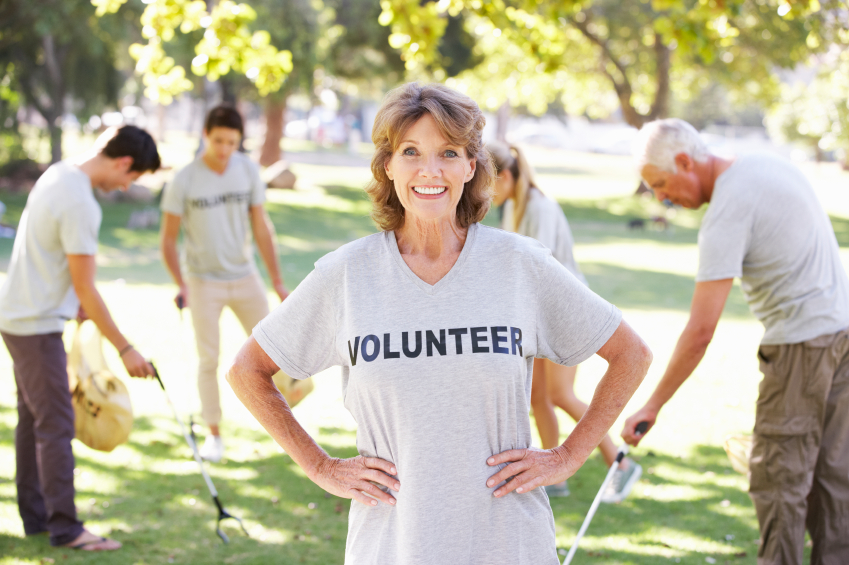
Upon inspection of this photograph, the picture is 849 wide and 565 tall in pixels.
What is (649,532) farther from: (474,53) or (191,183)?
(474,53)

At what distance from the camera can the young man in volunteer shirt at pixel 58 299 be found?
4.36m

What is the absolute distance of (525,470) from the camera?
2.28m

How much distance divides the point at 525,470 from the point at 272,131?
29.5 metres

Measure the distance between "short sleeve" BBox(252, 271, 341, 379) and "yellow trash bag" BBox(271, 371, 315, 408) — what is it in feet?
9.11

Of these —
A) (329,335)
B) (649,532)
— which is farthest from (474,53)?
(329,335)

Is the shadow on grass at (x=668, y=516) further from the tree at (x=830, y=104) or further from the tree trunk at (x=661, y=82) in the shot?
the tree at (x=830, y=104)

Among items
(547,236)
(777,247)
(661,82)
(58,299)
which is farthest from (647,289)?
(661,82)

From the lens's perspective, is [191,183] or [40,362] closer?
[40,362]

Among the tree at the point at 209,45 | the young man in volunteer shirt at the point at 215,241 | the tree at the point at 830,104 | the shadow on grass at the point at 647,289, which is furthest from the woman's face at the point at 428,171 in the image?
the tree at the point at 830,104

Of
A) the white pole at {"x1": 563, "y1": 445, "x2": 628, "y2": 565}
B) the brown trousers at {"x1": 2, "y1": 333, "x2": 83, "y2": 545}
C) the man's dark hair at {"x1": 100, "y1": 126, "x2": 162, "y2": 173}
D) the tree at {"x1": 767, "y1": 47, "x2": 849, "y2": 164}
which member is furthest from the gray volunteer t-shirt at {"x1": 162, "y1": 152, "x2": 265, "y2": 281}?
the tree at {"x1": 767, "y1": 47, "x2": 849, "y2": 164}

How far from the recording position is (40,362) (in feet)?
14.7

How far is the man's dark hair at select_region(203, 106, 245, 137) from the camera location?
5.85 meters

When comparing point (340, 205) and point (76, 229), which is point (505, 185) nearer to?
point (76, 229)

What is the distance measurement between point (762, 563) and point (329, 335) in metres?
2.60
